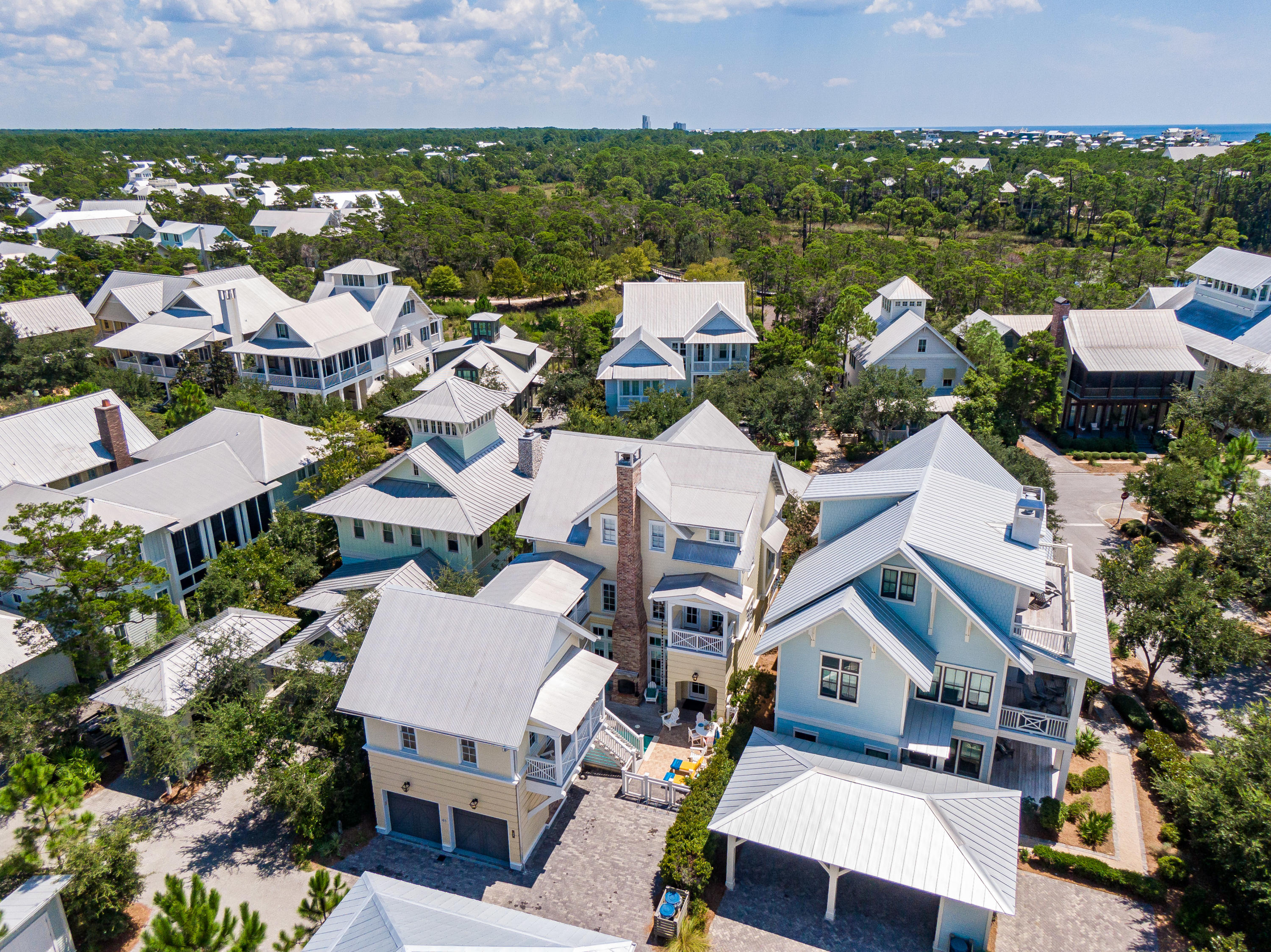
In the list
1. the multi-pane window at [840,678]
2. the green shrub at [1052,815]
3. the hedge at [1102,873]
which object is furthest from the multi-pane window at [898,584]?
the hedge at [1102,873]

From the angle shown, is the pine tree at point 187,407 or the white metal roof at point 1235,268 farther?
the white metal roof at point 1235,268

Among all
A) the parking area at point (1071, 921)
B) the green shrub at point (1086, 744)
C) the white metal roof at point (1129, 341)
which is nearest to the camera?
the parking area at point (1071, 921)

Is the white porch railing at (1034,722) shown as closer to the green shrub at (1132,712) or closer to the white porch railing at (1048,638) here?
the white porch railing at (1048,638)

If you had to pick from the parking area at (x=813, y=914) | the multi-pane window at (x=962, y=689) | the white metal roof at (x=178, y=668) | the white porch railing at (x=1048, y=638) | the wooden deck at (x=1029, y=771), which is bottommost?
the parking area at (x=813, y=914)

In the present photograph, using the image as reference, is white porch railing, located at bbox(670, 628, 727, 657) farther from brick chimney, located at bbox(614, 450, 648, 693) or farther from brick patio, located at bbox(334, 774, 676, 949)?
brick patio, located at bbox(334, 774, 676, 949)

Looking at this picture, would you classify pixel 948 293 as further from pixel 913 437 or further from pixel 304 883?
pixel 304 883

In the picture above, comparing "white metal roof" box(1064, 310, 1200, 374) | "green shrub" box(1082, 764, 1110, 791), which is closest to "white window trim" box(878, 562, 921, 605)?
"green shrub" box(1082, 764, 1110, 791)
